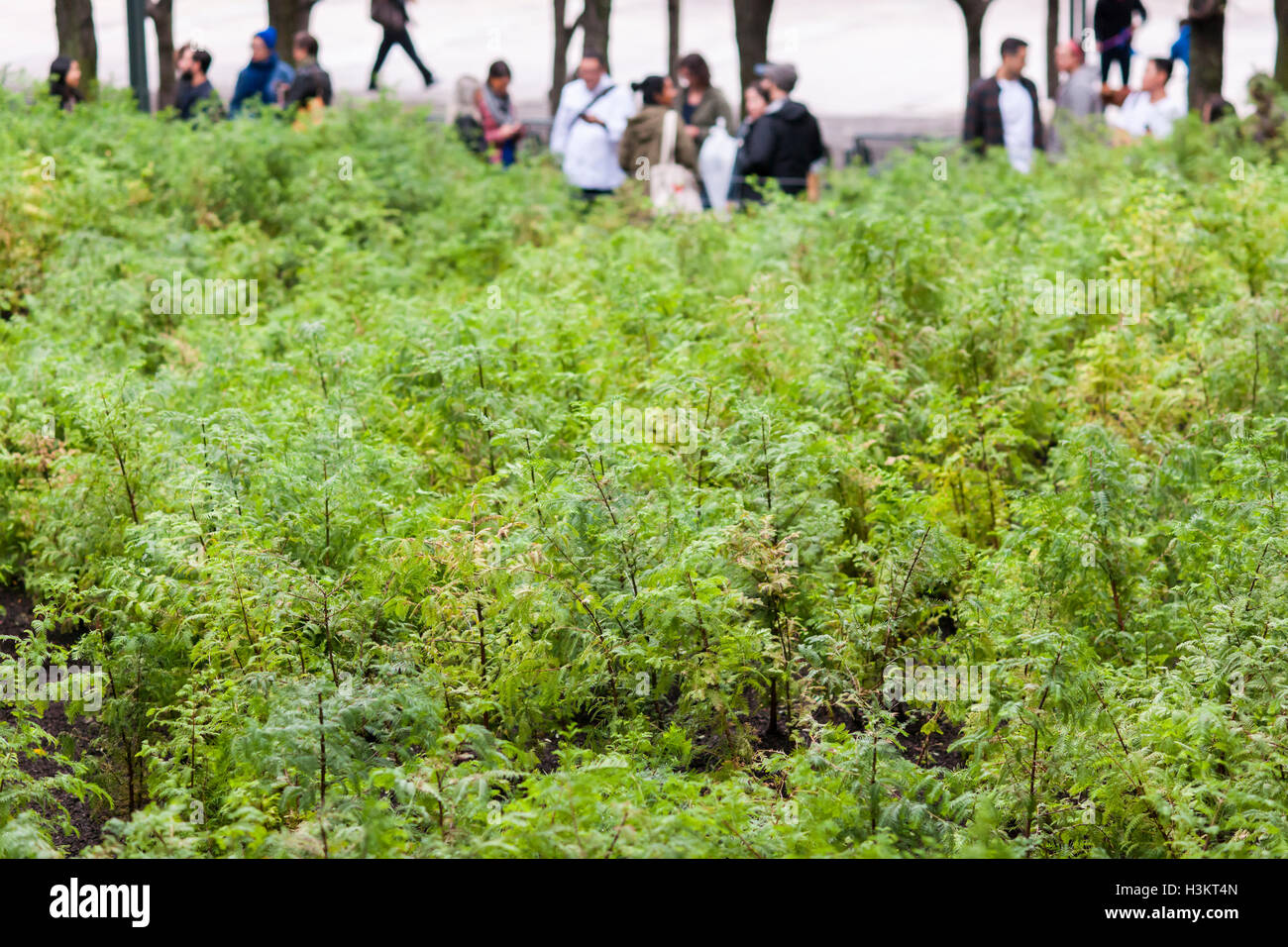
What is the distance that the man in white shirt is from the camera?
54.0ft

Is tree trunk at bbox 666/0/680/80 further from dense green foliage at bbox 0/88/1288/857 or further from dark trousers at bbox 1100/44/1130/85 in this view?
dense green foliage at bbox 0/88/1288/857

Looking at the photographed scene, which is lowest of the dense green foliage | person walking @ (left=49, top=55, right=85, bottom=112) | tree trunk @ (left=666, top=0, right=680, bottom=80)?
the dense green foliage

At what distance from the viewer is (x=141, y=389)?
26.9 feet

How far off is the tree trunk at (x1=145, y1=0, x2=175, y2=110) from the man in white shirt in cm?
1341

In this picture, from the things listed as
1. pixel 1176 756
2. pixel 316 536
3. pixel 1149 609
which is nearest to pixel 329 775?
pixel 316 536

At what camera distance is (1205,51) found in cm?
1761

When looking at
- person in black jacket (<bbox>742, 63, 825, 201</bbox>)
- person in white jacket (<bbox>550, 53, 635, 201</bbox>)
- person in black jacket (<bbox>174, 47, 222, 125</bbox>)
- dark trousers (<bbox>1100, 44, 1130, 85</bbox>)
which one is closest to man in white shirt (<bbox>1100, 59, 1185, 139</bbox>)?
dark trousers (<bbox>1100, 44, 1130, 85</bbox>)

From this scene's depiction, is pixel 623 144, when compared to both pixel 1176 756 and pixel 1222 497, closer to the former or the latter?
pixel 1222 497

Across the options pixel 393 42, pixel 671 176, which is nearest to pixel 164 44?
pixel 393 42

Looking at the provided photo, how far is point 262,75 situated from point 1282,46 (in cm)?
1205

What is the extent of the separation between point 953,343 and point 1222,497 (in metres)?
2.53

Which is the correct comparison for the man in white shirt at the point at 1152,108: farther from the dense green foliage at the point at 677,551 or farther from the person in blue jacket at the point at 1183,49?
the dense green foliage at the point at 677,551

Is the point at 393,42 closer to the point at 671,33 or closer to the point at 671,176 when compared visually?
the point at 671,33

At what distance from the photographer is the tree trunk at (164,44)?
870 inches
